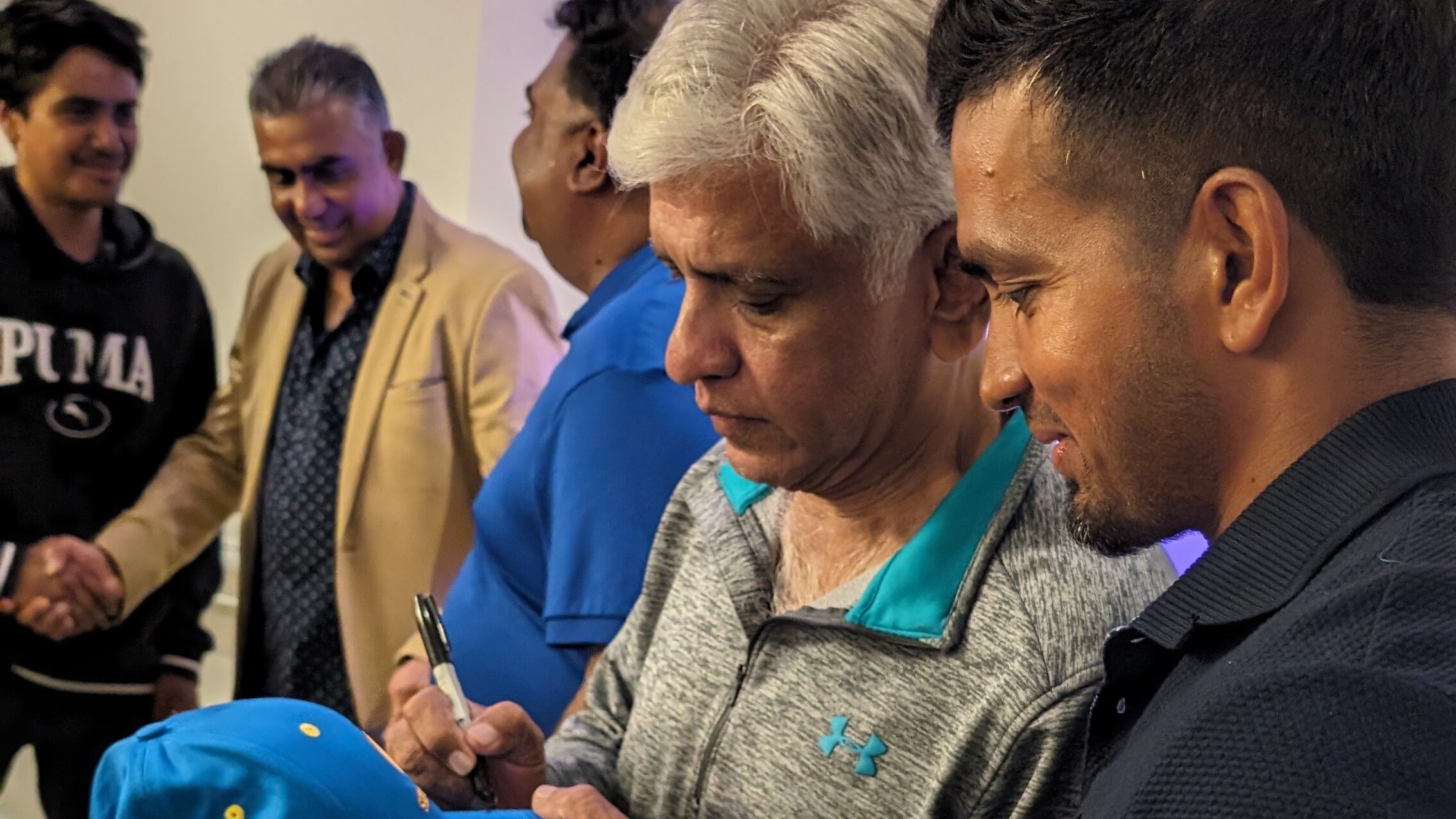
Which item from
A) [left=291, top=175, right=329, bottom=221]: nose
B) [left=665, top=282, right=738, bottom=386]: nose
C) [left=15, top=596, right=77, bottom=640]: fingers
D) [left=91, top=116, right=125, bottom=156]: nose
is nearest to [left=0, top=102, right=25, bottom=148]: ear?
[left=91, top=116, right=125, bottom=156]: nose

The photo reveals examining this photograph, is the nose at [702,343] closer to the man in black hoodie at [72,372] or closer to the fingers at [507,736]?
the fingers at [507,736]

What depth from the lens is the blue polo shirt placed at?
1.29 m

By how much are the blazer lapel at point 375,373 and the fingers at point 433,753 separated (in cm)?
106

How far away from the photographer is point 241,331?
8.17 feet

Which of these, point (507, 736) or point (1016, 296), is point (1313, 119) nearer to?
point (1016, 296)

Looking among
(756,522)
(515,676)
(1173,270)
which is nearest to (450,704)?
(515,676)

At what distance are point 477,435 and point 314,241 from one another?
18.5 inches

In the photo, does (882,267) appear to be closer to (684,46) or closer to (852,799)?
(684,46)

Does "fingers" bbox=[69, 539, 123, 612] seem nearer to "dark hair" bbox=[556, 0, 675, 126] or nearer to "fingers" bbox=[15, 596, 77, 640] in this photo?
"fingers" bbox=[15, 596, 77, 640]

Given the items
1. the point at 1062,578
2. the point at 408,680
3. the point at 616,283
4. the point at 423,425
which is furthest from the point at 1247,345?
the point at 423,425

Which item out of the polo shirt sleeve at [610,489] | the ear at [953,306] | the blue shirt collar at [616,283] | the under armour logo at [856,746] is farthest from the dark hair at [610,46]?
the under armour logo at [856,746]

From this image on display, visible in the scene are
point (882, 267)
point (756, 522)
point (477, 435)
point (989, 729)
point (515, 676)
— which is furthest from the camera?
point (477, 435)

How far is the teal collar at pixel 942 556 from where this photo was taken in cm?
95

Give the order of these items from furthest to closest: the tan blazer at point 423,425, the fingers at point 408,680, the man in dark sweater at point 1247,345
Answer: the tan blazer at point 423,425
the fingers at point 408,680
the man in dark sweater at point 1247,345
